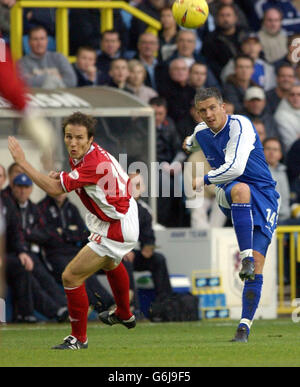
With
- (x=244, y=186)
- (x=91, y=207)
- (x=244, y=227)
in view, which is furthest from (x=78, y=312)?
(x=244, y=186)

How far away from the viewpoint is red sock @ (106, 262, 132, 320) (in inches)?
432

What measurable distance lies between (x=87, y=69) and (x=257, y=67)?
3.34 meters

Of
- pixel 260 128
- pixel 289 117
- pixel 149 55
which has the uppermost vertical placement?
pixel 149 55

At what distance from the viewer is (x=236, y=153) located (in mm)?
10805

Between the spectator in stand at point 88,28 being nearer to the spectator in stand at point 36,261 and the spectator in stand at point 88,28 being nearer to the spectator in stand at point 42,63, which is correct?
the spectator in stand at point 42,63

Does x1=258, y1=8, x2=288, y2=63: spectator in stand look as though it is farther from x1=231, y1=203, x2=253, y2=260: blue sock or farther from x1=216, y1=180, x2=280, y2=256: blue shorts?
x1=231, y1=203, x2=253, y2=260: blue sock

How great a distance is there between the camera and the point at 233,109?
17.8 m

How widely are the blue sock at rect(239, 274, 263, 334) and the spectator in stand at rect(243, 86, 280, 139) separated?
752 cm

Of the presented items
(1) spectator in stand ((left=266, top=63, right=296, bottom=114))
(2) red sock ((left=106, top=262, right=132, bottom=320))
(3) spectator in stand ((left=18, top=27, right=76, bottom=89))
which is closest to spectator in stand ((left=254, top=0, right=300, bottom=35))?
(1) spectator in stand ((left=266, top=63, right=296, bottom=114))

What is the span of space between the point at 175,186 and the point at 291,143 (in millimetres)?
2701

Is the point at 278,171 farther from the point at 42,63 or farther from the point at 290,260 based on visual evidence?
the point at 42,63

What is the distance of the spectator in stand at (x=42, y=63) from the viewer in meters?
17.1

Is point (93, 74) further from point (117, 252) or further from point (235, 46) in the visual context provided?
Answer: point (117, 252)
